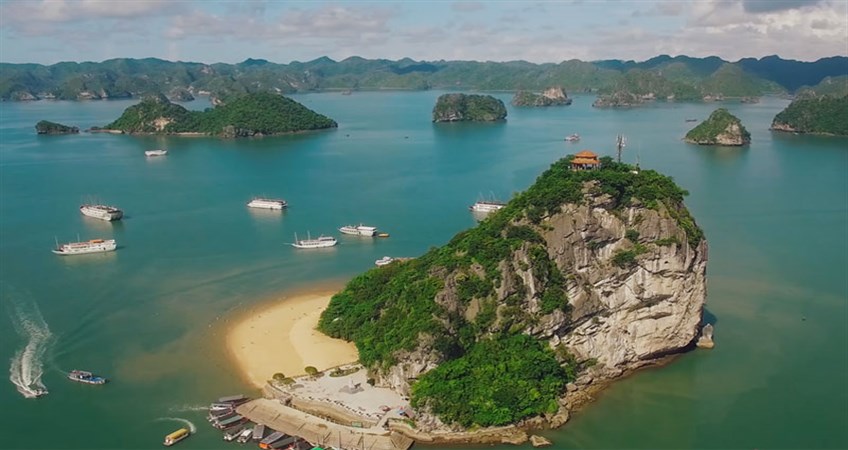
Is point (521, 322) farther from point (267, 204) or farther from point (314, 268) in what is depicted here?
point (267, 204)

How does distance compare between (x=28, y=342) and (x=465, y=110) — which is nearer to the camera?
(x=28, y=342)

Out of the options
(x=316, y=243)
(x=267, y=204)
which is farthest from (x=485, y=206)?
(x=267, y=204)

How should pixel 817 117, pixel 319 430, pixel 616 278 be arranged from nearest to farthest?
1. pixel 319 430
2. pixel 616 278
3. pixel 817 117

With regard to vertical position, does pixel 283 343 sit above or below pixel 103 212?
below

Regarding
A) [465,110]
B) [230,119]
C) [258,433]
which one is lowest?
[258,433]

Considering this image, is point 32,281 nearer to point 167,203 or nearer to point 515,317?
point 167,203

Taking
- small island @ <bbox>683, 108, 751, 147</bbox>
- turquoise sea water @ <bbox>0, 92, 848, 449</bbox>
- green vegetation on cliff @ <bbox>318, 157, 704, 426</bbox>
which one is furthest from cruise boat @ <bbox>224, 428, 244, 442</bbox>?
small island @ <bbox>683, 108, 751, 147</bbox>

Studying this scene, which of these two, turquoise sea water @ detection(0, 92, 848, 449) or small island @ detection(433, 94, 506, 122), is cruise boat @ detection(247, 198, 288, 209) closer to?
turquoise sea water @ detection(0, 92, 848, 449)

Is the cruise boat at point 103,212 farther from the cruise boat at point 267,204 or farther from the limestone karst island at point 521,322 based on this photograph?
the limestone karst island at point 521,322
